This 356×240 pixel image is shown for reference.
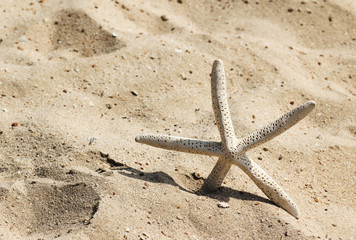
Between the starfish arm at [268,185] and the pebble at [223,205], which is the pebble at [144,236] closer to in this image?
the pebble at [223,205]

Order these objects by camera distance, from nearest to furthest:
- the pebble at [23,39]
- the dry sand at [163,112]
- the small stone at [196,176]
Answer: the dry sand at [163,112]
the small stone at [196,176]
the pebble at [23,39]

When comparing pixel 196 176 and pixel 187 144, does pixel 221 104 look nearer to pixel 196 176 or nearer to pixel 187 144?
pixel 187 144

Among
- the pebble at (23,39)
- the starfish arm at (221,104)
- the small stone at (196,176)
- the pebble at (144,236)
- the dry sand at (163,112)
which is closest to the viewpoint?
the pebble at (144,236)

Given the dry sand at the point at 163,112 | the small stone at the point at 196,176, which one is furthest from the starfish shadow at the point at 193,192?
the small stone at the point at 196,176

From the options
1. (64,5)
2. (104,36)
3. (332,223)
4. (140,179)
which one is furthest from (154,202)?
(64,5)

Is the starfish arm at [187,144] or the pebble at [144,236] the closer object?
the pebble at [144,236]

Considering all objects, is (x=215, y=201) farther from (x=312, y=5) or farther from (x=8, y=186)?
(x=312, y=5)

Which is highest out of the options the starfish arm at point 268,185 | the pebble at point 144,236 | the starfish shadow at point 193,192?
the starfish arm at point 268,185

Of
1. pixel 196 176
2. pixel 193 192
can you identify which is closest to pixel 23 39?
pixel 196 176
